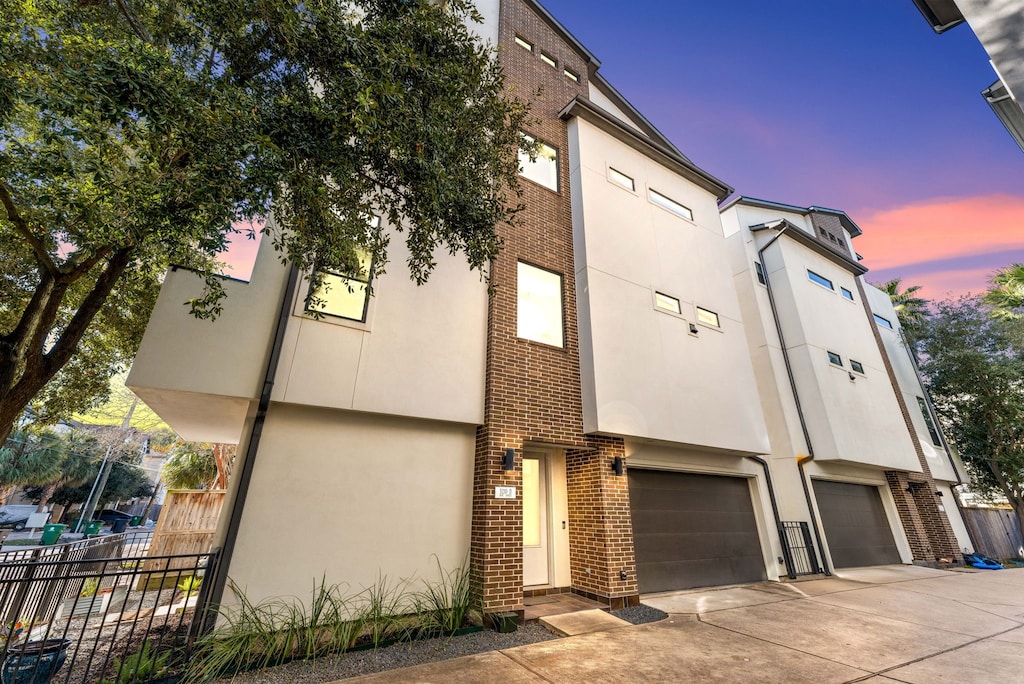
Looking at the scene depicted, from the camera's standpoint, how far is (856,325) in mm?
13000

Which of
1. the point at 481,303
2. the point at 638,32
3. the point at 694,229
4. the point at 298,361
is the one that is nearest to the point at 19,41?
the point at 298,361

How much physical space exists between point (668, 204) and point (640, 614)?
8988 millimetres

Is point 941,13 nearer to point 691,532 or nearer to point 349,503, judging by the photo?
point 349,503

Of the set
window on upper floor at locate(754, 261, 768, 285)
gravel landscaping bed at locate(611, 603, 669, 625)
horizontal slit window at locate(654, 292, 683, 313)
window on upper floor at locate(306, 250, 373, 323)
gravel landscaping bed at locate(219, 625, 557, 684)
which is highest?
window on upper floor at locate(754, 261, 768, 285)

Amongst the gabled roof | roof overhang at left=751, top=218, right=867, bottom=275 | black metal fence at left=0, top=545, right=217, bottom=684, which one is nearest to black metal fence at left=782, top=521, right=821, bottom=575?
roof overhang at left=751, top=218, right=867, bottom=275

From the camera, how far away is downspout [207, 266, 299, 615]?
4.40m

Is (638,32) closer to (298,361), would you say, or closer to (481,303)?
(481,303)

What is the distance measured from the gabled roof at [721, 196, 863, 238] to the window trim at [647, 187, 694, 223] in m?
4.13

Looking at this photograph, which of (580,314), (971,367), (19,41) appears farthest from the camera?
(971,367)

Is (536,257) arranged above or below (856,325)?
below

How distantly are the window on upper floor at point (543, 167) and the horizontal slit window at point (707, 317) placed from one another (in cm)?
433

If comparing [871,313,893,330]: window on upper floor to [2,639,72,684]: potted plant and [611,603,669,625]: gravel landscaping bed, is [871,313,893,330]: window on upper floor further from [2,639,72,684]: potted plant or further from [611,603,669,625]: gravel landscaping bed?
[2,639,72,684]: potted plant

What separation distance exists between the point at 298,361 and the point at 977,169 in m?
14.6

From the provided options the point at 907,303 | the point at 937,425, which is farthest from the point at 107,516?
the point at 907,303
